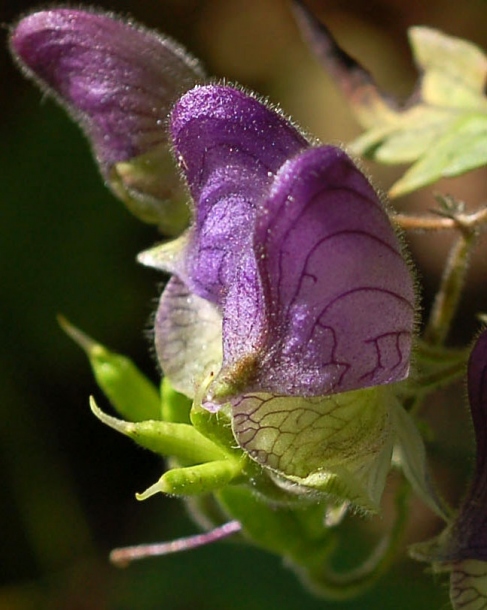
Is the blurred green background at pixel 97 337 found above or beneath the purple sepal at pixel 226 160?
beneath

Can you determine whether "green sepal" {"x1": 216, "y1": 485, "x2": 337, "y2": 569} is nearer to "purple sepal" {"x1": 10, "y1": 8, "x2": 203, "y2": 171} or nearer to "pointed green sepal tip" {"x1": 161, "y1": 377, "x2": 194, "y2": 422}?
"pointed green sepal tip" {"x1": 161, "y1": 377, "x2": 194, "y2": 422}

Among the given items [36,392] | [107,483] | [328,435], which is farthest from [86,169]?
[328,435]

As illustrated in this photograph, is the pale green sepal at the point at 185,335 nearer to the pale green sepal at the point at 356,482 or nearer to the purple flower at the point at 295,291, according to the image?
the purple flower at the point at 295,291

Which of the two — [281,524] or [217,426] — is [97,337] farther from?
[217,426]

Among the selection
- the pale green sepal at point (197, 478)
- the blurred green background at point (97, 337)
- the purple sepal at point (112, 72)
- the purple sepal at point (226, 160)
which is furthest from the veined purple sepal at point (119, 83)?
the blurred green background at point (97, 337)

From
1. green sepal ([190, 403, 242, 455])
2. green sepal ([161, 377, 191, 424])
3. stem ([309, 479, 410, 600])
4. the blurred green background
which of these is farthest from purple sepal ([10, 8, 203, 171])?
the blurred green background

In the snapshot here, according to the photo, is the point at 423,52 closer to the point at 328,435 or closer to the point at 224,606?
the point at 328,435

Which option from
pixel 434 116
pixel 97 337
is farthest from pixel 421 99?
pixel 97 337
